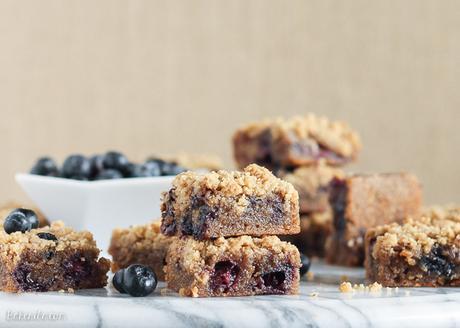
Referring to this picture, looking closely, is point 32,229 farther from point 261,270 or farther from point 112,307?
point 261,270

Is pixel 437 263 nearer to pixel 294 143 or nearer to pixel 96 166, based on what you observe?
pixel 294 143

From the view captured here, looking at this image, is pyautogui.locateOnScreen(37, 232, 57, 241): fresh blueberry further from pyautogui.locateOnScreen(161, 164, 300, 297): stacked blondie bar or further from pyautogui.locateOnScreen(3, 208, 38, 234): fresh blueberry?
pyautogui.locateOnScreen(161, 164, 300, 297): stacked blondie bar

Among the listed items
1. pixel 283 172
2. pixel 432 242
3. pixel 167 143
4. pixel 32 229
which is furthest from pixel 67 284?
pixel 167 143

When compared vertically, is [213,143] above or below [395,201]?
above

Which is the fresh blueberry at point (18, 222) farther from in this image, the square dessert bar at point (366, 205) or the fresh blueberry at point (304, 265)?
the square dessert bar at point (366, 205)

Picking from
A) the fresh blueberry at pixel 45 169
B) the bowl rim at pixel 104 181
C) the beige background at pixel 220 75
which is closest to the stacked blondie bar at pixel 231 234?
the bowl rim at pixel 104 181

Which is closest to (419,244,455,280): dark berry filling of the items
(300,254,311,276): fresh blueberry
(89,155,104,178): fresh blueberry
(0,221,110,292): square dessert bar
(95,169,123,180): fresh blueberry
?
(300,254,311,276): fresh blueberry
